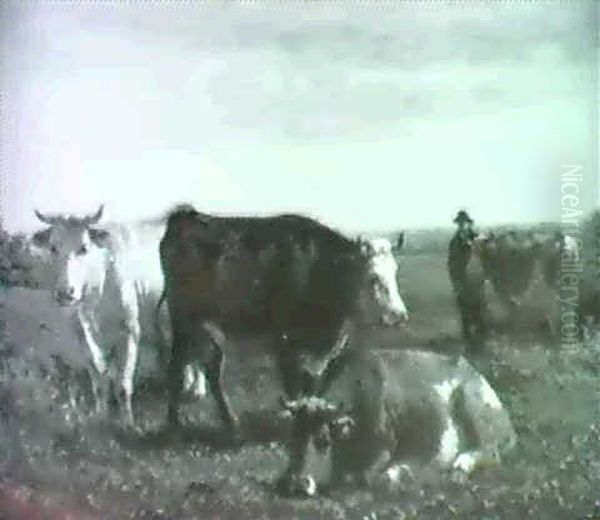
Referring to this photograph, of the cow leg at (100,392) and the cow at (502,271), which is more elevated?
the cow at (502,271)

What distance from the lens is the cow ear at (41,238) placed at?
64.6 inches

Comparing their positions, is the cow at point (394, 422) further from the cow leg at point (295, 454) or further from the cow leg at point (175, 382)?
the cow leg at point (175, 382)

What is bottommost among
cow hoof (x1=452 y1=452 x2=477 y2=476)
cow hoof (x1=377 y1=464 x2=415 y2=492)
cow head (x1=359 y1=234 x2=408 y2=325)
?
cow hoof (x1=377 y1=464 x2=415 y2=492)

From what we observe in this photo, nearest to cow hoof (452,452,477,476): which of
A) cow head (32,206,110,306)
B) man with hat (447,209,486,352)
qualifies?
man with hat (447,209,486,352)

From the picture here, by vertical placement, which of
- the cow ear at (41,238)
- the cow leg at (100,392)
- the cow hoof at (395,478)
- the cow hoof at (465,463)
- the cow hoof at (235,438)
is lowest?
the cow hoof at (395,478)

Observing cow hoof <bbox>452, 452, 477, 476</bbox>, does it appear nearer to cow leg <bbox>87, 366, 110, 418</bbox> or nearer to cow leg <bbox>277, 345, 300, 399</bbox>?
cow leg <bbox>277, 345, 300, 399</bbox>

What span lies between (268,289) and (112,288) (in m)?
0.22

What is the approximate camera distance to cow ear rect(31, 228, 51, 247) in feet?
5.38

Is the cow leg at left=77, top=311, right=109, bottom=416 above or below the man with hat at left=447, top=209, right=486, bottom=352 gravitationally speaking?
below

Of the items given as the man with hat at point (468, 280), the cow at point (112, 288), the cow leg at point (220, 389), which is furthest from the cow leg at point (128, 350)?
the man with hat at point (468, 280)

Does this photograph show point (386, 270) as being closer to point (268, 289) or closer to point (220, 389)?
point (268, 289)

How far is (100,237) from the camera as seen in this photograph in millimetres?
1637

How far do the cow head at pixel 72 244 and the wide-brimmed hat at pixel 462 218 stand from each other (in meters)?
0.48

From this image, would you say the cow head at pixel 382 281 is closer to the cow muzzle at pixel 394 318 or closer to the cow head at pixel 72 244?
the cow muzzle at pixel 394 318
